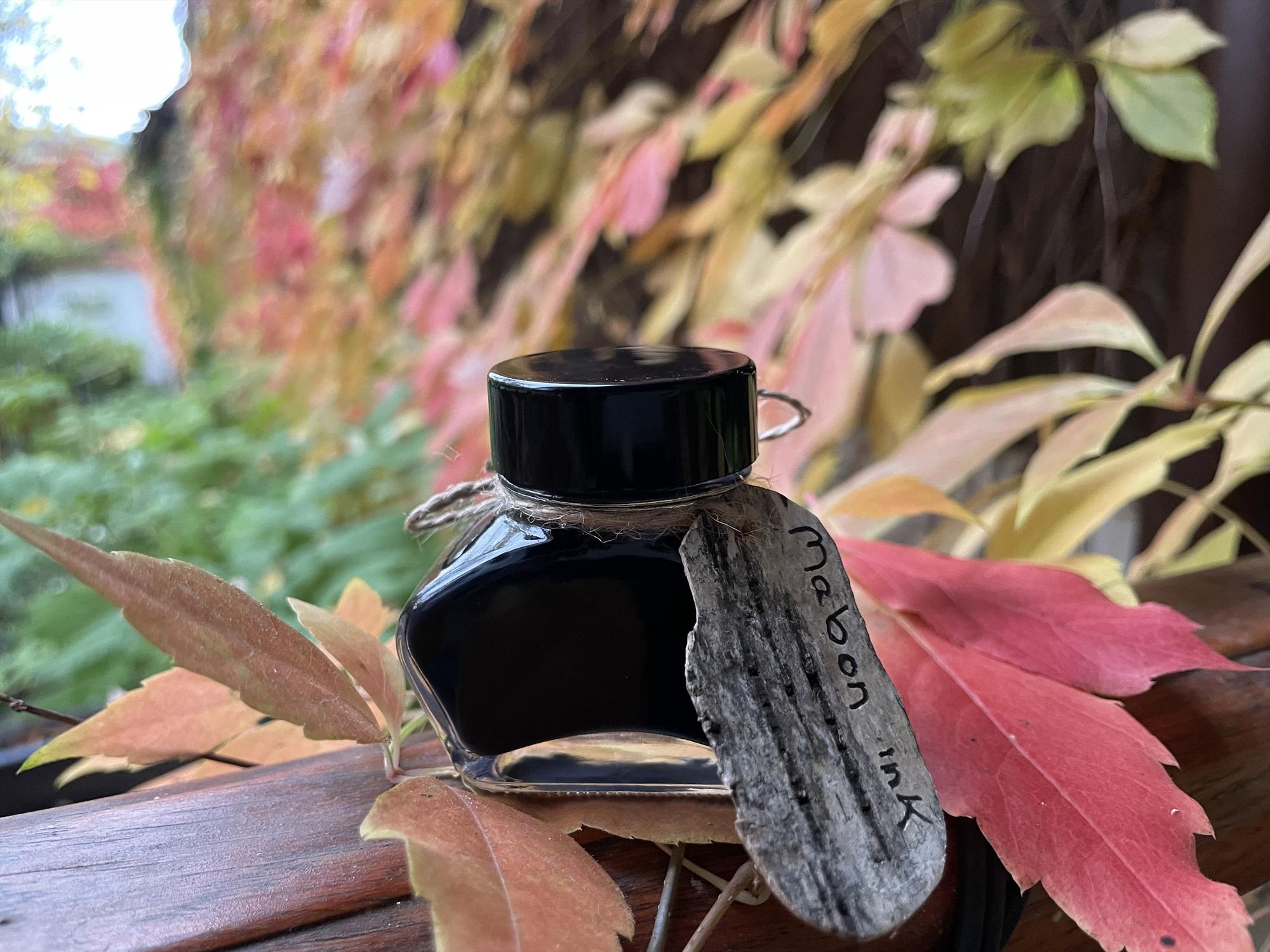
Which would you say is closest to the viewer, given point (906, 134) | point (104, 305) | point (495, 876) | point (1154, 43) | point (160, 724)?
point (495, 876)

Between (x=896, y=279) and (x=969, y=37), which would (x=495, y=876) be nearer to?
(x=896, y=279)

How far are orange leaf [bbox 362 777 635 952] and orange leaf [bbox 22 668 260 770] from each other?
0.10 m

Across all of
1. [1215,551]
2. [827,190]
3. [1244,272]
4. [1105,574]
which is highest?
[827,190]

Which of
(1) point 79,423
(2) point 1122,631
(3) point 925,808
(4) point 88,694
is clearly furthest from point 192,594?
(1) point 79,423

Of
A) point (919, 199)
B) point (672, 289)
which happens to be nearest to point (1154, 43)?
point (919, 199)

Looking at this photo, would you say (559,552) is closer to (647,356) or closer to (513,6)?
(647,356)

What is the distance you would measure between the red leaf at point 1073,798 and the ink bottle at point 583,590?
0.28ft

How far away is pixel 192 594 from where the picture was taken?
23cm

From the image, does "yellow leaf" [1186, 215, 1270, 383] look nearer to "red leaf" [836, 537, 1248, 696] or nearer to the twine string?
"red leaf" [836, 537, 1248, 696]

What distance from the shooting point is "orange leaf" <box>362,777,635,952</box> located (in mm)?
182

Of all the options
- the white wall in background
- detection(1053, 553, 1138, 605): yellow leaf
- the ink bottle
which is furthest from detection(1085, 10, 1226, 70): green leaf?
the white wall in background

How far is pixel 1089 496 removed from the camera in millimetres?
438

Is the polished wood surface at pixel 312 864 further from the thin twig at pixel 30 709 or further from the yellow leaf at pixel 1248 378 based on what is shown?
the yellow leaf at pixel 1248 378

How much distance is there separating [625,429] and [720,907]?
0.47ft
